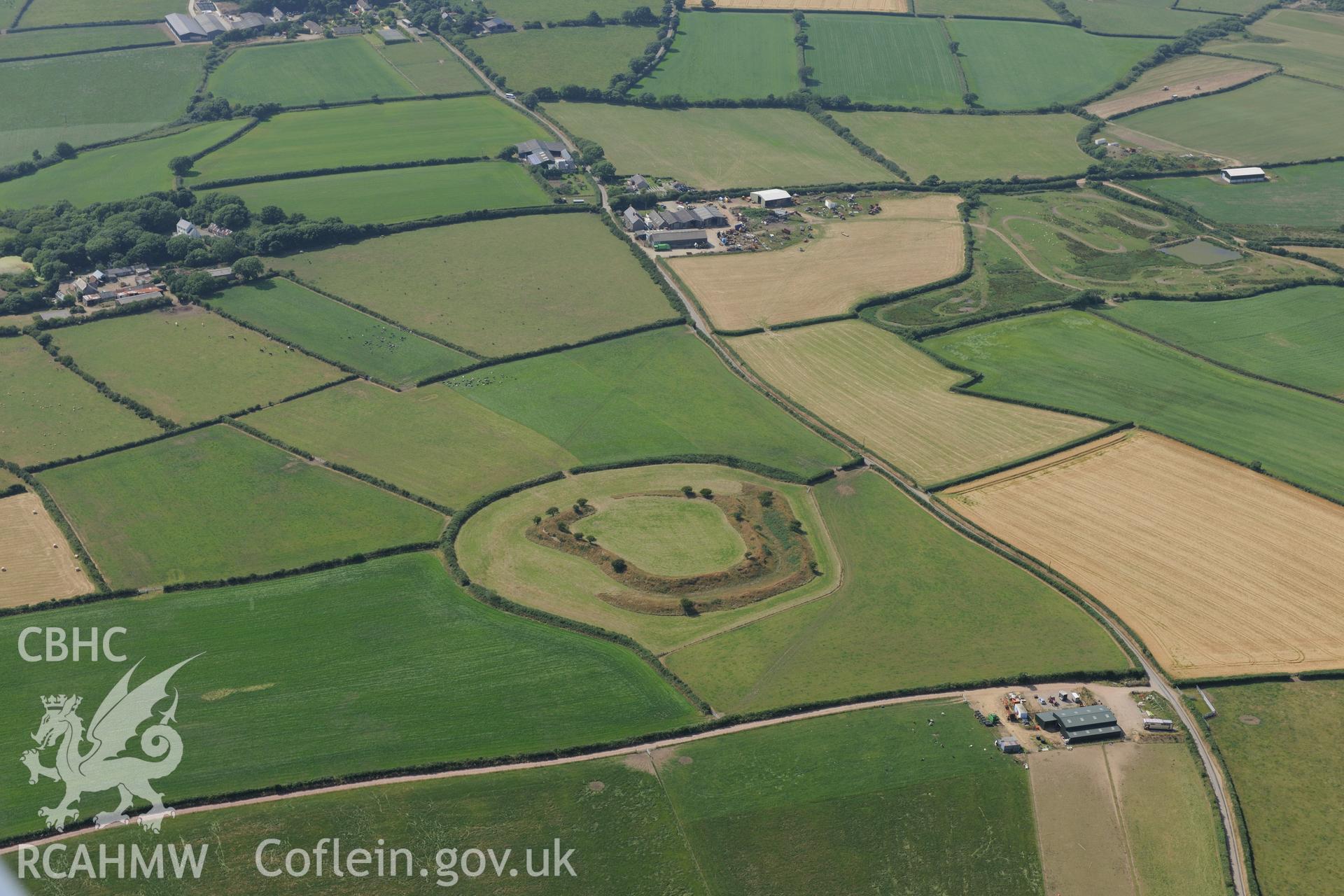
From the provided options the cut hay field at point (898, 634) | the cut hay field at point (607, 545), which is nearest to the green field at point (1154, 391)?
the cut hay field at point (898, 634)

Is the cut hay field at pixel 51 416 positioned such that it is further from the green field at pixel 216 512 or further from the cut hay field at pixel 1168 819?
the cut hay field at pixel 1168 819

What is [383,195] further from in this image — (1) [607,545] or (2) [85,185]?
(1) [607,545]

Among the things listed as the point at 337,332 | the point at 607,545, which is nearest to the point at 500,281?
the point at 337,332

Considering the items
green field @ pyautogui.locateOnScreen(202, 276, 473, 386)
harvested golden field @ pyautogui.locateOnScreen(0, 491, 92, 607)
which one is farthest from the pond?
harvested golden field @ pyautogui.locateOnScreen(0, 491, 92, 607)

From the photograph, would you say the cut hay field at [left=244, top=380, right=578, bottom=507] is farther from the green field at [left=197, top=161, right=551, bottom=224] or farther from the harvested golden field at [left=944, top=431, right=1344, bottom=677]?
the green field at [left=197, top=161, right=551, bottom=224]

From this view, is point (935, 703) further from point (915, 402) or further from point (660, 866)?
point (915, 402)
